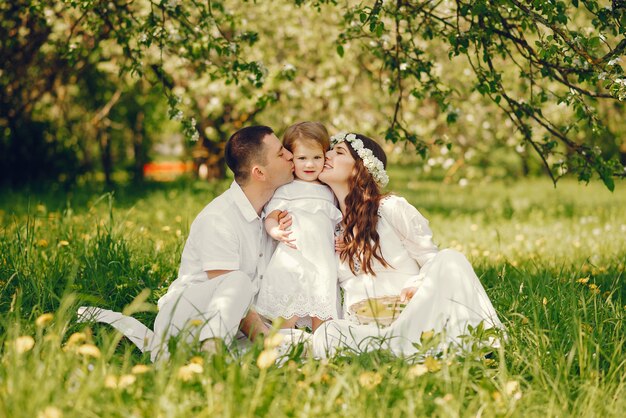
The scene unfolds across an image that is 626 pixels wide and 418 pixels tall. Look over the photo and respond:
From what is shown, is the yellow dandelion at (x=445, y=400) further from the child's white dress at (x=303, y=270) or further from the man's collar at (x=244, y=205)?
the man's collar at (x=244, y=205)

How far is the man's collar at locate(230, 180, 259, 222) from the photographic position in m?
3.60

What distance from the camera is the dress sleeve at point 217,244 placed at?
11.2 ft

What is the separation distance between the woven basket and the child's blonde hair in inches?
37.3

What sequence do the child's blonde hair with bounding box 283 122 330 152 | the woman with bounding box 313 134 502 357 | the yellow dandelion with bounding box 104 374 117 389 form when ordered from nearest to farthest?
the yellow dandelion with bounding box 104 374 117 389, the woman with bounding box 313 134 502 357, the child's blonde hair with bounding box 283 122 330 152

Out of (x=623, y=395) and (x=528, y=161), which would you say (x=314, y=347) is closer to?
(x=623, y=395)

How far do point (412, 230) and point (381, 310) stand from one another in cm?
50

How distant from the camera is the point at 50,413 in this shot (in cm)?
193

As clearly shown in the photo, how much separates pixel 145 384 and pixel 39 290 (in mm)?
1445

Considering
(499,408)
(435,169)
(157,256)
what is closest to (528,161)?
(435,169)

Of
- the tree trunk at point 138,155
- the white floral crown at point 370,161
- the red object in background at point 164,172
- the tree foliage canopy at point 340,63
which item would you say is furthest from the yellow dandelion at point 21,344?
the red object in background at point 164,172

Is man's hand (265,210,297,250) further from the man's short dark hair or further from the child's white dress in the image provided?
the man's short dark hair

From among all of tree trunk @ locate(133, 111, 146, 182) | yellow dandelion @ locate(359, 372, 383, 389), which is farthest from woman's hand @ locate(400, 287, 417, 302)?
tree trunk @ locate(133, 111, 146, 182)

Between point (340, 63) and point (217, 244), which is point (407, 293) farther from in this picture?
point (340, 63)

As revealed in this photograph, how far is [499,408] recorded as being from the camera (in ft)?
7.77
